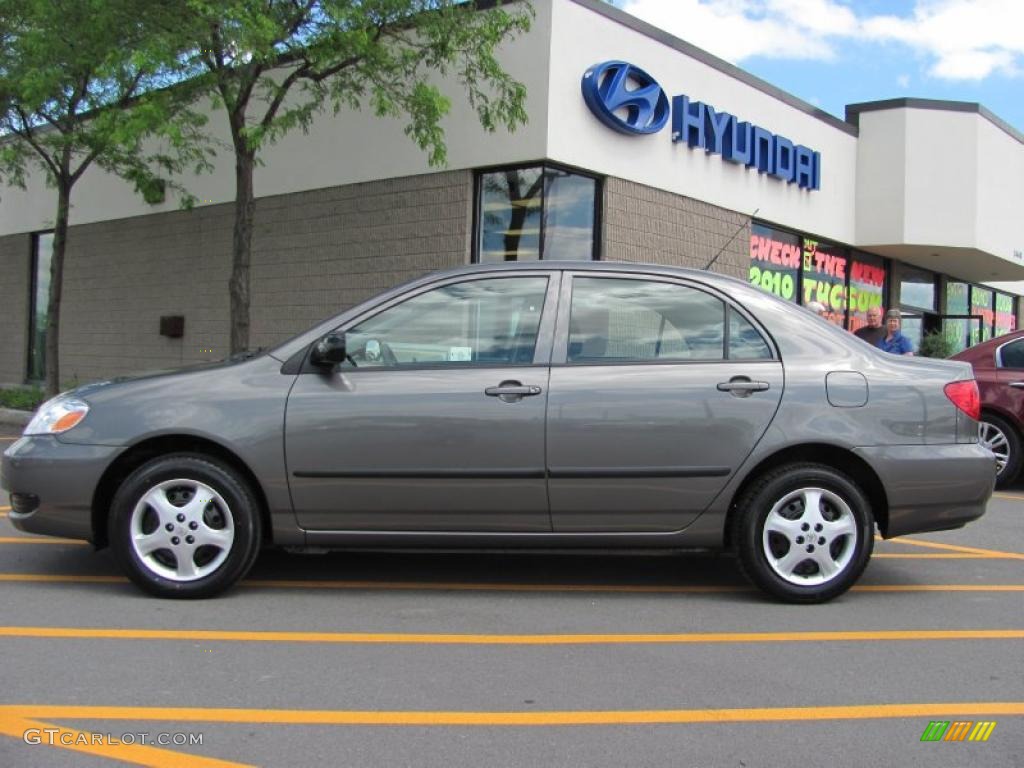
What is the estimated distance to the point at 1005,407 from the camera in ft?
28.8

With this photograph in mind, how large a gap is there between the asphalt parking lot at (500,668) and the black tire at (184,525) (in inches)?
6.3

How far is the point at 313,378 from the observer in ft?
14.9

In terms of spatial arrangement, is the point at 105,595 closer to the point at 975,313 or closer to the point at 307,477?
the point at 307,477

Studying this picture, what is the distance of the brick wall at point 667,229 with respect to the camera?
11.7 metres

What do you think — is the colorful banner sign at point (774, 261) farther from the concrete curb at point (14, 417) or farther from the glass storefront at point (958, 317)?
the concrete curb at point (14, 417)

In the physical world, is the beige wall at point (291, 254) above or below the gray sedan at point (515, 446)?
above

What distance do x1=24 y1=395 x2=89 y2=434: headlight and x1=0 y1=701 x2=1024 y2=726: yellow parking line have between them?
163 centimetres

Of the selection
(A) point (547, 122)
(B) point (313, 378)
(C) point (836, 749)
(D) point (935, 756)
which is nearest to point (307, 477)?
(B) point (313, 378)

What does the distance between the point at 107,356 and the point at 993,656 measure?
1620 centimetres

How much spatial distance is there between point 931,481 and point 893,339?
4.97 metres

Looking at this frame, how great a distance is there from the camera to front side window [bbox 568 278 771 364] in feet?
15.3

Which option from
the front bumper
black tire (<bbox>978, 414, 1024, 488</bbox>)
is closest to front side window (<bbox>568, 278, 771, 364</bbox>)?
the front bumper

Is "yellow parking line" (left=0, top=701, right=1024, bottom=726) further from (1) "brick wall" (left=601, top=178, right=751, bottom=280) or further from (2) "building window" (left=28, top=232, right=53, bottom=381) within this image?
(2) "building window" (left=28, top=232, right=53, bottom=381)

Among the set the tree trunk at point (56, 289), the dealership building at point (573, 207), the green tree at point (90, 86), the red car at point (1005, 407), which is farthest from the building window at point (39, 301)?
the red car at point (1005, 407)
